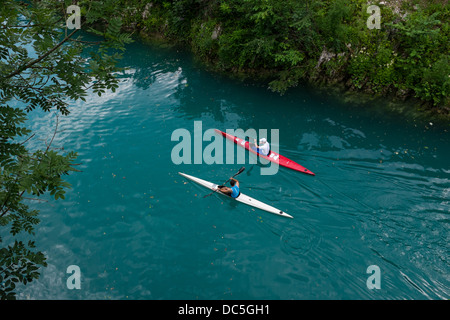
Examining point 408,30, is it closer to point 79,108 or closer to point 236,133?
point 236,133

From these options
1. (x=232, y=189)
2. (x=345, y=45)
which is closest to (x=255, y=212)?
(x=232, y=189)

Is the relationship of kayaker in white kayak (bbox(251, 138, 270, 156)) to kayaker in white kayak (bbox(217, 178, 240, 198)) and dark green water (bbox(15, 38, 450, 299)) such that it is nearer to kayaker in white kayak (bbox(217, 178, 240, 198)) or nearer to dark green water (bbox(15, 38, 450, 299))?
dark green water (bbox(15, 38, 450, 299))

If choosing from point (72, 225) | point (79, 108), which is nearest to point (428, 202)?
point (72, 225)

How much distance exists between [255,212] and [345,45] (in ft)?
41.1

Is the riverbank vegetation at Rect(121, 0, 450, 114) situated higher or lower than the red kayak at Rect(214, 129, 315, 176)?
higher

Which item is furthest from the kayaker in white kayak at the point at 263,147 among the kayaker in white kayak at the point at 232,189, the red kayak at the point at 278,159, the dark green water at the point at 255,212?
the kayaker in white kayak at the point at 232,189

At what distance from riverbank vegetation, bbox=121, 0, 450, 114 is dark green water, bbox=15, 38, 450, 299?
6.24 ft

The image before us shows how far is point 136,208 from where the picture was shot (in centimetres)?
1300

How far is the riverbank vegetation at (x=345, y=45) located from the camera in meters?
17.0

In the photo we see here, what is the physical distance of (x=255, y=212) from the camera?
12.9 m

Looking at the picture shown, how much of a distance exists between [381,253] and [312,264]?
102 inches

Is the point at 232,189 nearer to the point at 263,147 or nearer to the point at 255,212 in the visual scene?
the point at 255,212

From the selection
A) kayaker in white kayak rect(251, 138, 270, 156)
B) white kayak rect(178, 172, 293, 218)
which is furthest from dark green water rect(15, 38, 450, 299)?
kayaker in white kayak rect(251, 138, 270, 156)

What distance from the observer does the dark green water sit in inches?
412
